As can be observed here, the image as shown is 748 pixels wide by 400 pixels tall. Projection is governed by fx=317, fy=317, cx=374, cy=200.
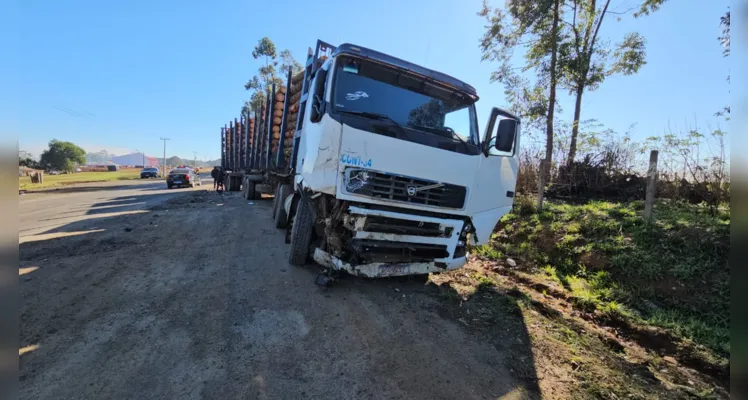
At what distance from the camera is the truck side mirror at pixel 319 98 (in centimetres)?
388

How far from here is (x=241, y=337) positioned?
2.84 m

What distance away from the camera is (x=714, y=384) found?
247 cm

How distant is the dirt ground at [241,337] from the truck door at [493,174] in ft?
3.82

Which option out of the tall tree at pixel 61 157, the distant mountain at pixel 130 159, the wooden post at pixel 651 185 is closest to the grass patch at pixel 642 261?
the wooden post at pixel 651 185

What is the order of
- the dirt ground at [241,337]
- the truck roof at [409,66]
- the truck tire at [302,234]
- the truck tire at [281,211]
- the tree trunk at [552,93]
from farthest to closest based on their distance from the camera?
the tree trunk at [552,93]
the truck tire at [281,211]
the truck tire at [302,234]
the truck roof at [409,66]
the dirt ground at [241,337]

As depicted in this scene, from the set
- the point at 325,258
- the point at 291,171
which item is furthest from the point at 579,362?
the point at 291,171

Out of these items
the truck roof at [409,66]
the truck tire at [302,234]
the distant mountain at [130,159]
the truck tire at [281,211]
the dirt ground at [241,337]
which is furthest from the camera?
the distant mountain at [130,159]

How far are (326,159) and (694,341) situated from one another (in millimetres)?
4020

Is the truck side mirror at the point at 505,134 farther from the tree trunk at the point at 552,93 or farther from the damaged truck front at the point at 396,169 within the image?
the tree trunk at the point at 552,93

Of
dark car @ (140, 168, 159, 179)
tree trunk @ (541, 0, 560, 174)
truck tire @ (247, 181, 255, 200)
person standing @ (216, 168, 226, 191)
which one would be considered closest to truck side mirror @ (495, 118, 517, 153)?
tree trunk @ (541, 0, 560, 174)

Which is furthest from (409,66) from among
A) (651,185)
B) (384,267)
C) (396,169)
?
(651,185)

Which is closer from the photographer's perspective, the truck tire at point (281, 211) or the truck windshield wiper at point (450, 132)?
the truck windshield wiper at point (450, 132)

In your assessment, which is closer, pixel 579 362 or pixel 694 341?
pixel 579 362

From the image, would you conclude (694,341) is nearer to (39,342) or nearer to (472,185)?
(472,185)
